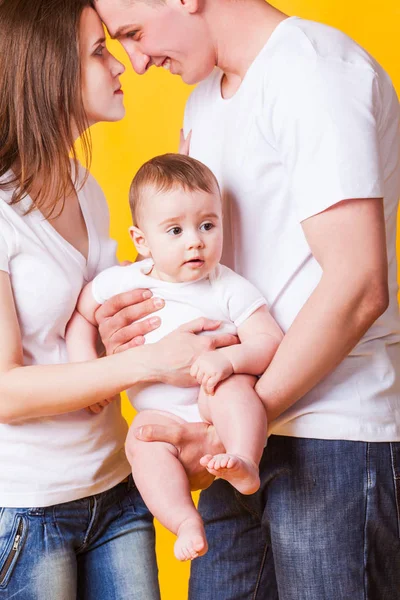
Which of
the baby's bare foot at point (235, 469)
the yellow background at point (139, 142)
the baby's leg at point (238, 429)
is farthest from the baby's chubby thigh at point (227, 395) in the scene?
the yellow background at point (139, 142)

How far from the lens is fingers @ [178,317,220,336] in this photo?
169 centimetres

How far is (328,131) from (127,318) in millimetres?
527

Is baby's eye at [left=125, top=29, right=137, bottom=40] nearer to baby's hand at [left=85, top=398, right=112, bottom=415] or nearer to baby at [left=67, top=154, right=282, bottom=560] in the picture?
baby at [left=67, top=154, right=282, bottom=560]

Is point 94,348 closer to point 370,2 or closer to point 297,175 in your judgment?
point 297,175

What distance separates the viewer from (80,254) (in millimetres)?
1798

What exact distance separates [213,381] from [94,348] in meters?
0.31

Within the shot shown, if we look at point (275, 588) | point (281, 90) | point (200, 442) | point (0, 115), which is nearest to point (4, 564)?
point (200, 442)

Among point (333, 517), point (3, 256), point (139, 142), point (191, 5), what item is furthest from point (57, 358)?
point (139, 142)

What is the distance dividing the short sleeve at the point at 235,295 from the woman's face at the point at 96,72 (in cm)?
42

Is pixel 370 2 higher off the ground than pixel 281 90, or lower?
lower

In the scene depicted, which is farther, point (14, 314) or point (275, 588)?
point (275, 588)

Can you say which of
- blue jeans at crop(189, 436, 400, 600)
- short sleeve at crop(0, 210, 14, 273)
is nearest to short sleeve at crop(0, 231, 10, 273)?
short sleeve at crop(0, 210, 14, 273)

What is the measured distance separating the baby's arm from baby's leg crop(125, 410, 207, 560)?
0.46 ft

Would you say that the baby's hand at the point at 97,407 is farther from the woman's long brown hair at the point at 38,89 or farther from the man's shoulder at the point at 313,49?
the man's shoulder at the point at 313,49
